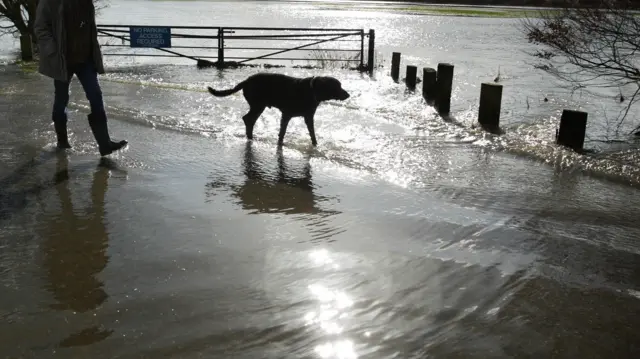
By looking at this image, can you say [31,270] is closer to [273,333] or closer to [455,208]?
[273,333]

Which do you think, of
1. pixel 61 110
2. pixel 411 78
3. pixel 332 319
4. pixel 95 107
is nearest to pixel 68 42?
pixel 95 107

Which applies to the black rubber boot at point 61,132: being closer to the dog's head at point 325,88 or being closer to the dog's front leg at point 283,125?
the dog's front leg at point 283,125

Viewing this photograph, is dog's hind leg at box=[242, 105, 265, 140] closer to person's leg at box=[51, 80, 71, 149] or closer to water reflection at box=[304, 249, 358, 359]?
person's leg at box=[51, 80, 71, 149]

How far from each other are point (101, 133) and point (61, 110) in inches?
24.0

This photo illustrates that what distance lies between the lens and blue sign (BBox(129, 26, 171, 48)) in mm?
18797

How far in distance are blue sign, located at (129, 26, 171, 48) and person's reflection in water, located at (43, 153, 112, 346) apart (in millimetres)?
14672

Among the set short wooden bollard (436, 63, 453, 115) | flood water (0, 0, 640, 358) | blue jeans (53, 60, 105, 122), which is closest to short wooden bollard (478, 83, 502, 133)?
short wooden bollard (436, 63, 453, 115)

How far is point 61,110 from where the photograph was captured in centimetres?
643

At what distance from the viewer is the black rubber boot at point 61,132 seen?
6547mm

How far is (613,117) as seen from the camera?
42.0 feet

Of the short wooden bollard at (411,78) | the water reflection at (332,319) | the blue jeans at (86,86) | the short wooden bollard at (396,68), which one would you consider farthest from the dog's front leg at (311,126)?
the short wooden bollard at (396,68)

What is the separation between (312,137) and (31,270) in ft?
14.9

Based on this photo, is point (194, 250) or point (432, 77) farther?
point (432, 77)

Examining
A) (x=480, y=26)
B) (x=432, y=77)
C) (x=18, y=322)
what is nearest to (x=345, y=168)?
(x=18, y=322)
